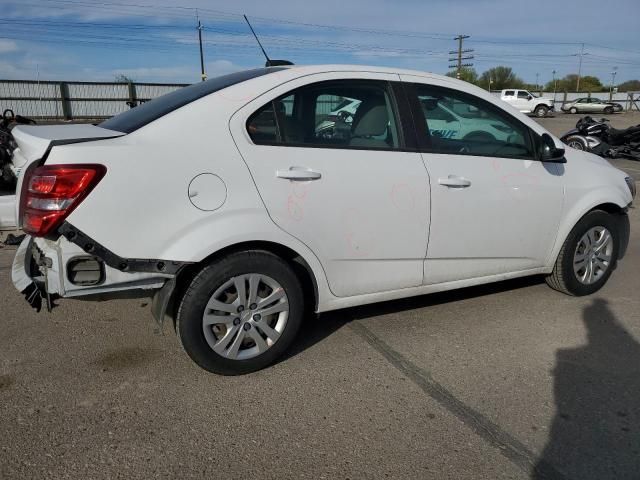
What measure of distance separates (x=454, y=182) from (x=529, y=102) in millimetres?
45843

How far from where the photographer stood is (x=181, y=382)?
3002mm

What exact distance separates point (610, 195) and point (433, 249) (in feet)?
5.87

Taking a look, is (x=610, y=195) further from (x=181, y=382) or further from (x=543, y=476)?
(x=181, y=382)

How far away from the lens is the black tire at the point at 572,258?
4.13 m

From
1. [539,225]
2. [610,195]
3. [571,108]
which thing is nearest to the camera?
[539,225]

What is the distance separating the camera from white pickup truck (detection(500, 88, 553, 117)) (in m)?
43.8

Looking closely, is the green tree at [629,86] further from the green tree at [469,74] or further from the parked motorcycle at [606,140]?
the parked motorcycle at [606,140]

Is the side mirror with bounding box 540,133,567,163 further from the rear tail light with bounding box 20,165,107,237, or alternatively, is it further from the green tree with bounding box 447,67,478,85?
the green tree with bounding box 447,67,478,85

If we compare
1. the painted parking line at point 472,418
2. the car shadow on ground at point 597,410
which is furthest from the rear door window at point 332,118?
the car shadow on ground at point 597,410

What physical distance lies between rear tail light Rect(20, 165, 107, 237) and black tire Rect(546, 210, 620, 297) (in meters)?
3.44

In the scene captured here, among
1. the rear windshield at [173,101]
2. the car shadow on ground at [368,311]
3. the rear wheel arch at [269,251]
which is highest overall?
the rear windshield at [173,101]

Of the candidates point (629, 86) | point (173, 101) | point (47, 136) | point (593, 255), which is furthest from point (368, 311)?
point (629, 86)

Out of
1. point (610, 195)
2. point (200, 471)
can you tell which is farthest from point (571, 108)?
point (200, 471)

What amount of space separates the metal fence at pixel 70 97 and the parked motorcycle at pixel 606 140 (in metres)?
21.4
